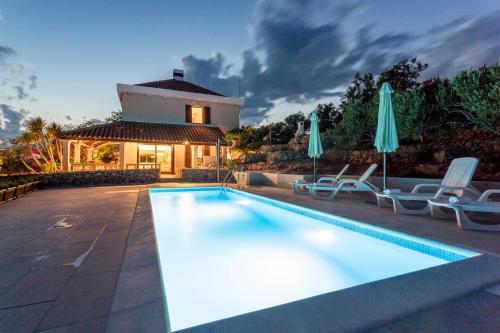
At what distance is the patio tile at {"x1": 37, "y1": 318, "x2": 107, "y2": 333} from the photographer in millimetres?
1641

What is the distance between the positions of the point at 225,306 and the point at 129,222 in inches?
112

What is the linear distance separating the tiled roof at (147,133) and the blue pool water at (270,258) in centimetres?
973

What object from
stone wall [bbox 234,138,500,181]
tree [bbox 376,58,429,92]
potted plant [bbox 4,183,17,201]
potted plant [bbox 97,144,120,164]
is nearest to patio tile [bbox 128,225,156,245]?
potted plant [bbox 4,183,17,201]

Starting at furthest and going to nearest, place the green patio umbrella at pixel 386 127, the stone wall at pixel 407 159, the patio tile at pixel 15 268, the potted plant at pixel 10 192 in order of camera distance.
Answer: the stone wall at pixel 407 159
the potted plant at pixel 10 192
the green patio umbrella at pixel 386 127
the patio tile at pixel 15 268

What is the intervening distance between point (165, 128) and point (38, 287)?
609 inches

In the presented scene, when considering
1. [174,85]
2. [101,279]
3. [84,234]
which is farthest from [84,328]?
[174,85]

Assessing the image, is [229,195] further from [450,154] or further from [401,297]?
[450,154]

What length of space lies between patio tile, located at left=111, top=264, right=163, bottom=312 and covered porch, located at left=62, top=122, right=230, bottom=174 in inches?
523

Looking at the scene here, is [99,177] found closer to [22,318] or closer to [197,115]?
[197,115]

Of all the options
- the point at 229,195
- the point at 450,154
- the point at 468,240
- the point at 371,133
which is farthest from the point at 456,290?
the point at 371,133

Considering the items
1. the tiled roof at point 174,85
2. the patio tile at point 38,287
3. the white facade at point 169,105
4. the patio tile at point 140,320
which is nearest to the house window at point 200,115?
the white facade at point 169,105

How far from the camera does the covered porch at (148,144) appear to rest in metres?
13.7

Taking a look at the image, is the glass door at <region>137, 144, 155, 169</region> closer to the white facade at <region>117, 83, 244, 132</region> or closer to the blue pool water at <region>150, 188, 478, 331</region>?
the white facade at <region>117, 83, 244, 132</region>

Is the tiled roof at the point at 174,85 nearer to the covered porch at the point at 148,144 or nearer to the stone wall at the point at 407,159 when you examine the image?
the covered porch at the point at 148,144
